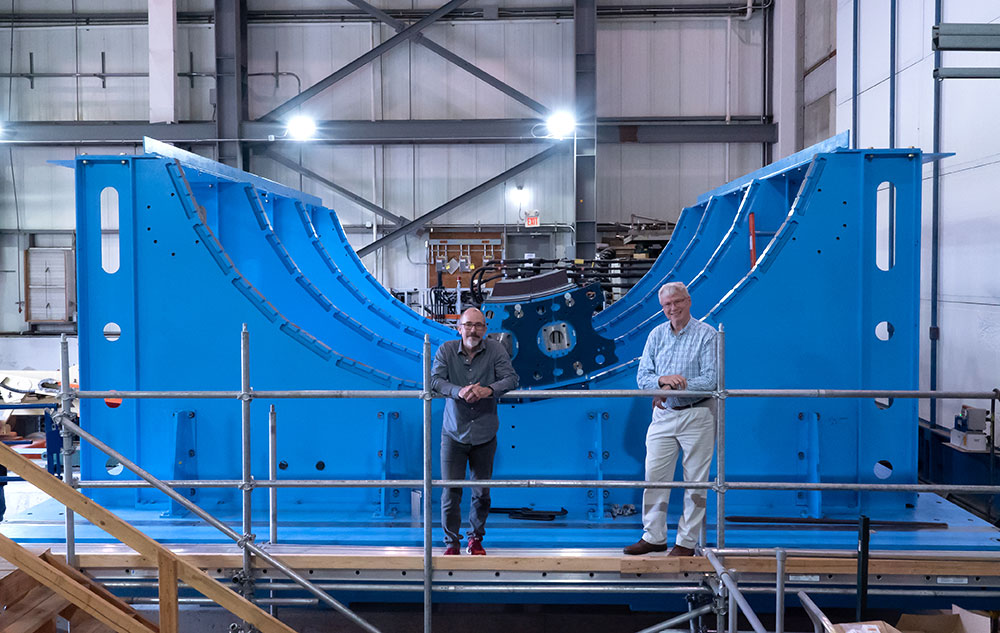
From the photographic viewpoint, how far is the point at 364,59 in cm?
1246

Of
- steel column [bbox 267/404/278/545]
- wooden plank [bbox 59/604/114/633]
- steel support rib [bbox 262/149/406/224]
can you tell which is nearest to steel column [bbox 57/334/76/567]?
wooden plank [bbox 59/604/114/633]

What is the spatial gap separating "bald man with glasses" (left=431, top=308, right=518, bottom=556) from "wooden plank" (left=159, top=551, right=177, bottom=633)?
1.25 metres

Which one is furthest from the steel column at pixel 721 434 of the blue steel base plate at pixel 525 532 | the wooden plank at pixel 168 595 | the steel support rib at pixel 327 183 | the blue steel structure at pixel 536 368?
the steel support rib at pixel 327 183

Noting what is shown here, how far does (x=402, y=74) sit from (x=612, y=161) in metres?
3.79

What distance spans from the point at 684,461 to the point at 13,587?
310 centimetres

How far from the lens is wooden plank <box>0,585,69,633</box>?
3.21 meters

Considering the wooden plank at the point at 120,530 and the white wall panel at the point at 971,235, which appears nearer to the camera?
the wooden plank at the point at 120,530

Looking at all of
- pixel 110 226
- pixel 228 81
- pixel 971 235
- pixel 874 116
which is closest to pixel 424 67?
pixel 228 81

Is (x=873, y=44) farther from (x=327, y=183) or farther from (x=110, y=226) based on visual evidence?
(x=110, y=226)

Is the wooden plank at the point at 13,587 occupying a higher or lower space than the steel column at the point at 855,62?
lower

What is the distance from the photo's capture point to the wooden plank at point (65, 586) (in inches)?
111

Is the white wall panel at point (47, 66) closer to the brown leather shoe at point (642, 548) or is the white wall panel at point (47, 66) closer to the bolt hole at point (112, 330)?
the bolt hole at point (112, 330)

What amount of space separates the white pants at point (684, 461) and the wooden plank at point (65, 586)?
2.30 meters

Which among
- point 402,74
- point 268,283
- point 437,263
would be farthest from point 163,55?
point 268,283
